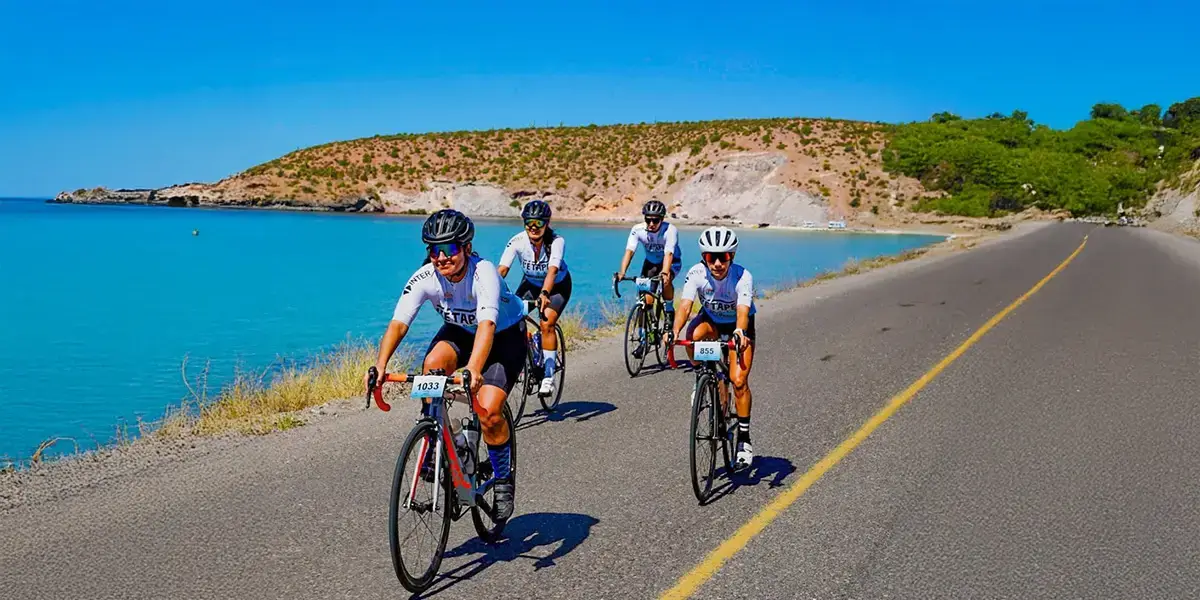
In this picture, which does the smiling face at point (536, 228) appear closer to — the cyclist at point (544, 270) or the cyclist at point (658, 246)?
the cyclist at point (544, 270)

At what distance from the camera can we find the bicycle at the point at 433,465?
4.63 m

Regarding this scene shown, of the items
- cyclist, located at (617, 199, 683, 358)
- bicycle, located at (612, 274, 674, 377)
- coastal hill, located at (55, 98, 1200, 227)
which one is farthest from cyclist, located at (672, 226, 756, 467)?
coastal hill, located at (55, 98, 1200, 227)

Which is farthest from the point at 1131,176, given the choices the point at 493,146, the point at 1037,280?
the point at 1037,280

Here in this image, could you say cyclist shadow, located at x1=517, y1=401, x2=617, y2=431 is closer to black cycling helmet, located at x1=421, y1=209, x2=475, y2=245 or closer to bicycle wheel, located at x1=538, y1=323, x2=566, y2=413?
bicycle wheel, located at x1=538, y1=323, x2=566, y2=413

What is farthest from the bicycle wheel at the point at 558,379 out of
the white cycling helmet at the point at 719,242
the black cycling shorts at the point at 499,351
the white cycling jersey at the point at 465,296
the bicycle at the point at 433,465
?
the bicycle at the point at 433,465

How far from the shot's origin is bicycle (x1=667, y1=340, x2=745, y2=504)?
20.4 ft

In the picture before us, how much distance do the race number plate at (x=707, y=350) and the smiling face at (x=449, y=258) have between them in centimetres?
182

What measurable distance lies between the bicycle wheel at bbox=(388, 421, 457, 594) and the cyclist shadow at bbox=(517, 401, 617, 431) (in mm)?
3816

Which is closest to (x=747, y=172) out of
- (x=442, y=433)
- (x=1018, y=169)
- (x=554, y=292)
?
(x=1018, y=169)

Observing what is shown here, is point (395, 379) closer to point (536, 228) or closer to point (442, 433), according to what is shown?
point (442, 433)

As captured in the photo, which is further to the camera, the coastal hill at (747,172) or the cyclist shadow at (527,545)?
the coastal hill at (747,172)

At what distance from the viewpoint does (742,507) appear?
629 cm

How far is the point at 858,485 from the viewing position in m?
6.78

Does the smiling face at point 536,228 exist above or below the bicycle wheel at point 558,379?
above
